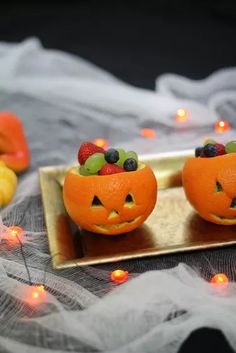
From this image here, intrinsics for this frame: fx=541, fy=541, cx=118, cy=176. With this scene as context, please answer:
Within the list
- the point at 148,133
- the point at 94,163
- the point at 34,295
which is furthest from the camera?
the point at 148,133

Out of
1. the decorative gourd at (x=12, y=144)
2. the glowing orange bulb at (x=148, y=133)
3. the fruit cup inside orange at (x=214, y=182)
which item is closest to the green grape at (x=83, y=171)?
the fruit cup inside orange at (x=214, y=182)

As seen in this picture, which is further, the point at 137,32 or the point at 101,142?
the point at 137,32

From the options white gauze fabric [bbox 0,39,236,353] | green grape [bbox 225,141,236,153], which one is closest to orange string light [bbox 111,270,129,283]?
white gauze fabric [bbox 0,39,236,353]

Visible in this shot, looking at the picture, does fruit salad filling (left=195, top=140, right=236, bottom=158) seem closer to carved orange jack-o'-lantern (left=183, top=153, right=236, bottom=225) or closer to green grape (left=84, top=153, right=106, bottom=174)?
carved orange jack-o'-lantern (left=183, top=153, right=236, bottom=225)

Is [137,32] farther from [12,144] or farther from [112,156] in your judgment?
[112,156]

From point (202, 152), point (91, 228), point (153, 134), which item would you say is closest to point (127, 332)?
point (91, 228)

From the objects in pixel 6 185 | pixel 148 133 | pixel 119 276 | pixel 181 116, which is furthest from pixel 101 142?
pixel 119 276
